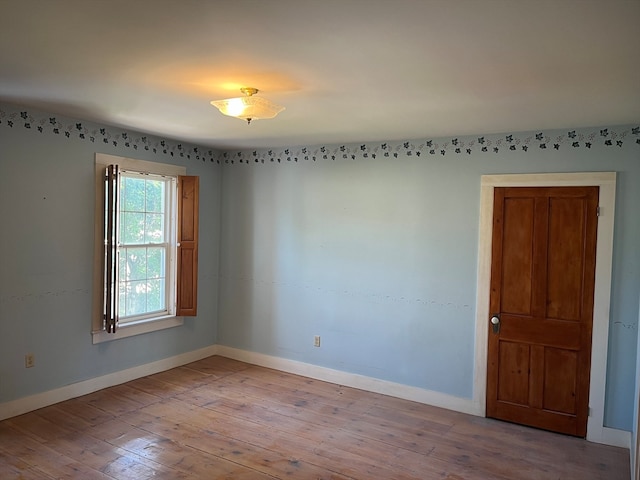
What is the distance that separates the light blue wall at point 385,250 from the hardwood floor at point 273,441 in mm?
487

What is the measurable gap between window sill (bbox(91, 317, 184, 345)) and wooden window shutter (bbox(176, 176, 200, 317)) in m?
0.14

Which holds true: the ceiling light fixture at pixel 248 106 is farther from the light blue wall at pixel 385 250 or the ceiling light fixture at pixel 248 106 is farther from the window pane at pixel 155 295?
the window pane at pixel 155 295

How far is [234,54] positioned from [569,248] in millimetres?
2934

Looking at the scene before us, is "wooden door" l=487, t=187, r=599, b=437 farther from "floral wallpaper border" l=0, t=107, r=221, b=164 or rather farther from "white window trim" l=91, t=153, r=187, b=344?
"white window trim" l=91, t=153, r=187, b=344

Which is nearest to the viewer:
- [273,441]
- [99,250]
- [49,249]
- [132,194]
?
[273,441]

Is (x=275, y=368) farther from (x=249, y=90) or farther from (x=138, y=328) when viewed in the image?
(x=249, y=90)

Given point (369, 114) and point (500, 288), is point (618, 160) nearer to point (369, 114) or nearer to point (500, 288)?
point (500, 288)

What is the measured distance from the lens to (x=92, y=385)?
168 inches

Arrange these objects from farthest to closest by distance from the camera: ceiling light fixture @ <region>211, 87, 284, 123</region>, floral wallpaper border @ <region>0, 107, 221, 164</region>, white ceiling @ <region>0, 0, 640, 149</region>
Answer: floral wallpaper border @ <region>0, 107, 221, 164</region> < ceiling light fixture @ <region>211, 87, 284, 123</region> < white ceiling @ <region>0, 0, 640, 149</region>

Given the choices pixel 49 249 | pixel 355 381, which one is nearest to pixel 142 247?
pixel 49 249

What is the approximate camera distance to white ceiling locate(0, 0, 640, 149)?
1789 mm

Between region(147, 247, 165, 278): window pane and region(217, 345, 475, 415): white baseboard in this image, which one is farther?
region(147, 247, 165, 278): window pane

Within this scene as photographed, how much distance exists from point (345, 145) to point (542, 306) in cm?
234

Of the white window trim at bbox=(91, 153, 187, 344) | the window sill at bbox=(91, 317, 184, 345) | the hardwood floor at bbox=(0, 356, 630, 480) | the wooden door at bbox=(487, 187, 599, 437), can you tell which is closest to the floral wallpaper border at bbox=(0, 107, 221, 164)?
the white window trim at bbox=(91, 153, 187, 344)
